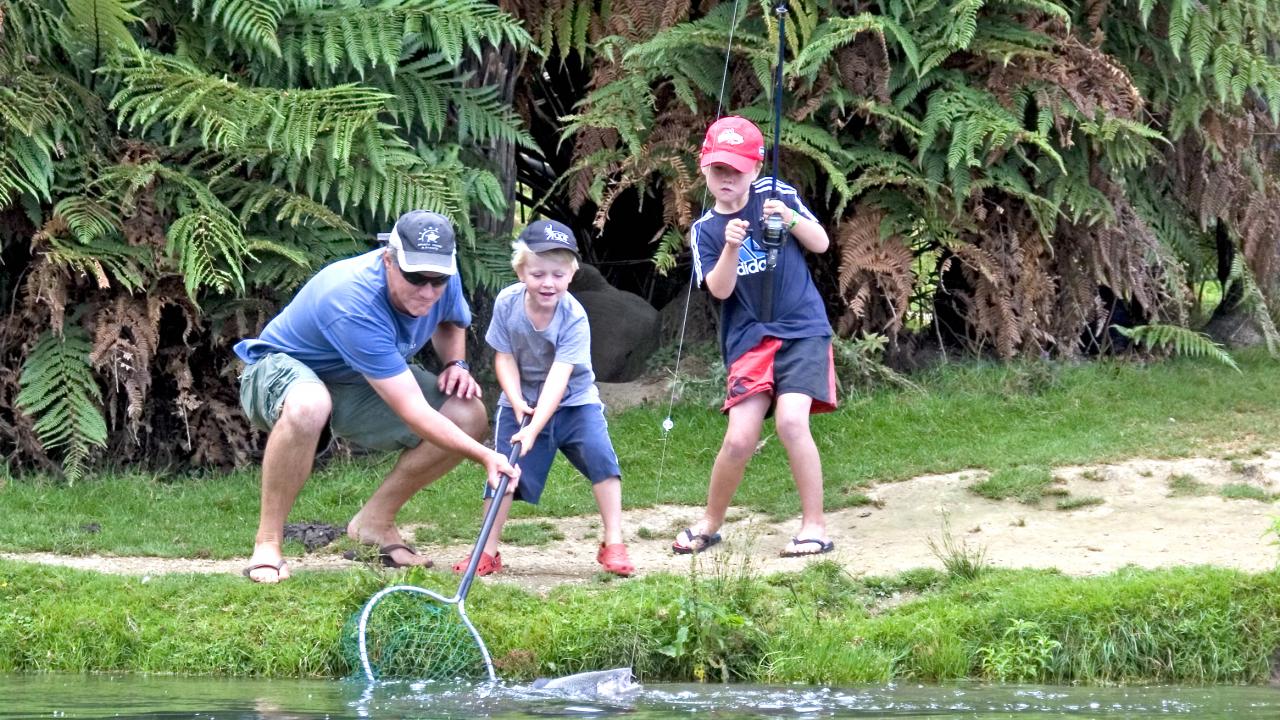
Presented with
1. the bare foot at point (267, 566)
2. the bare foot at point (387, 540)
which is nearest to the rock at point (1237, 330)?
the bare foot at point (387, 540)

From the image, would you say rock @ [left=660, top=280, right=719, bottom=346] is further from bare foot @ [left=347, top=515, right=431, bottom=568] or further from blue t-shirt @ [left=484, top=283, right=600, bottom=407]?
bare foot @ [left=347, top=515, right=431, bottom=568]

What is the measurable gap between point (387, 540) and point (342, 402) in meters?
0.72

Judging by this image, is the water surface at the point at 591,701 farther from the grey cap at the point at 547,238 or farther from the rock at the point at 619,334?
the rock at the point at 619,334

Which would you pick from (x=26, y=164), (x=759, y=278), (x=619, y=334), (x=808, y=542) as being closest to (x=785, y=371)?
(x=759, y=278)

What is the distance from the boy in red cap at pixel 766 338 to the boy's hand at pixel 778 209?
0.04ft

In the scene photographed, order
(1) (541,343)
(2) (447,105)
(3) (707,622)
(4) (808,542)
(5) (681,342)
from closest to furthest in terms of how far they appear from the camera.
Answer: (3) (707,622)
(1) (541,343)
(4) (808,542)
(5) (681,342)
(2) (447,105)

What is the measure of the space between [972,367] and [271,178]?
14.6 ft

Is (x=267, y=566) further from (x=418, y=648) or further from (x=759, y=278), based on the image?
(x=759, y=278)

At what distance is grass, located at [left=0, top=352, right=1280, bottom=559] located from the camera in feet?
26.0

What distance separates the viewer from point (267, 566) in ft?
21.5

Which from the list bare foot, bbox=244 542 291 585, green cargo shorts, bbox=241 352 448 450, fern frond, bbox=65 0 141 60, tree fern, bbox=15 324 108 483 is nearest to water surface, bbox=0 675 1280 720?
bare foot, bbox=244 542 291 585

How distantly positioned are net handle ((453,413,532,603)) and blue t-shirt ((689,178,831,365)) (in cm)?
114

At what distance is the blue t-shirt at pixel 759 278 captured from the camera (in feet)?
23.5

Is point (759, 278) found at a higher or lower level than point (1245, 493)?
higher
